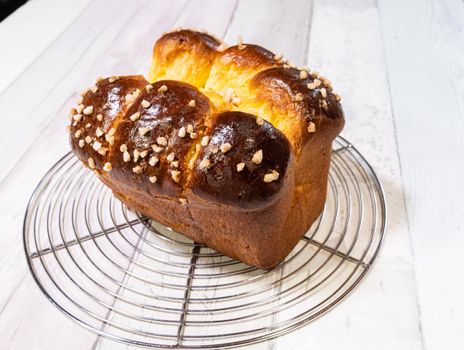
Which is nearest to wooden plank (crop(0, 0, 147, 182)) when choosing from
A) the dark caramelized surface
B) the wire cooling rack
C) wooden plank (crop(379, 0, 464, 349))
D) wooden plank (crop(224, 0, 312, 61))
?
the wire cooling rack

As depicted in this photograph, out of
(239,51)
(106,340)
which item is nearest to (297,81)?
(239,51)

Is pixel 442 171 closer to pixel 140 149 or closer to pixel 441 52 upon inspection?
pixel 441 52

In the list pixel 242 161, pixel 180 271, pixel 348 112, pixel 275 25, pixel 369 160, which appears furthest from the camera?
pixel 275 25

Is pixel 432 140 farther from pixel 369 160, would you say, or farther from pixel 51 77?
pixel 51 77

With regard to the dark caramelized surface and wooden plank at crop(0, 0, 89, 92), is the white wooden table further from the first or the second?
the dark caramelized surface

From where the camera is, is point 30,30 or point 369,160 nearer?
point 369,160

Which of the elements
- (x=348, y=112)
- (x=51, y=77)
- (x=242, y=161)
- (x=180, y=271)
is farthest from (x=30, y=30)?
(x=242, y=161)

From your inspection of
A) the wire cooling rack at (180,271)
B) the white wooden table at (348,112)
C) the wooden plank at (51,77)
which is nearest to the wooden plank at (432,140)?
the white wooden table at (348,112)
